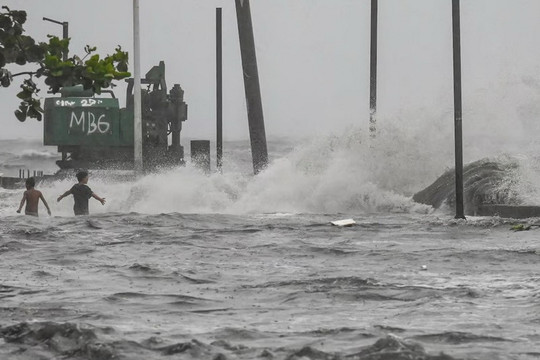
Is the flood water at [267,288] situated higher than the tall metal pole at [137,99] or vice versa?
the tall metal pole at [137,99]

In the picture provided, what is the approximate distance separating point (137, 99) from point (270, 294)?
22758 mm

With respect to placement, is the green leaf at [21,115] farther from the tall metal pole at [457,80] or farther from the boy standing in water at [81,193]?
the boy standing in water at [81,193]

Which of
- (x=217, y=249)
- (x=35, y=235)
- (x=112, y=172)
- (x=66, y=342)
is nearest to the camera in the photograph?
(x=66, y=342)

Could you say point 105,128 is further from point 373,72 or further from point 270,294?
point 270,294

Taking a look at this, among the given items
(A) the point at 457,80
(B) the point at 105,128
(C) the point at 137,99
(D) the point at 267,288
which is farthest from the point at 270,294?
(B) the point at 105,128

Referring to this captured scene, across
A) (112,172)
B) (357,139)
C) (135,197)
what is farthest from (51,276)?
(112,172)

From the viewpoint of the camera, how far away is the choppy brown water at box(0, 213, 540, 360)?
30.5ft

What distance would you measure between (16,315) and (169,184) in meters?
22.4

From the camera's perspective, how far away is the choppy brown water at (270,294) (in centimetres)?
931

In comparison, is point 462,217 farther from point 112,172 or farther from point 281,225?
point 112,172

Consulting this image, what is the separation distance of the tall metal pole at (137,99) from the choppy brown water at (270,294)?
1296cm

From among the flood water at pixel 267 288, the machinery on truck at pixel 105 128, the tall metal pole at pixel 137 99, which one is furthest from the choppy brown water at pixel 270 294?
the machinery on truck at pixel 105 128

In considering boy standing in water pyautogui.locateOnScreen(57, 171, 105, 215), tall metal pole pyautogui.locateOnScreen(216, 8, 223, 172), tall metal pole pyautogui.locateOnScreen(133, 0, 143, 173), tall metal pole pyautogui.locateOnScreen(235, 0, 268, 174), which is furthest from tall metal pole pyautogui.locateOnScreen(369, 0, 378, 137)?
boy standing in water pyautogui.locateOnScreen(57, 171, 105, 215)

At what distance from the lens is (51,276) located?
14.0m
